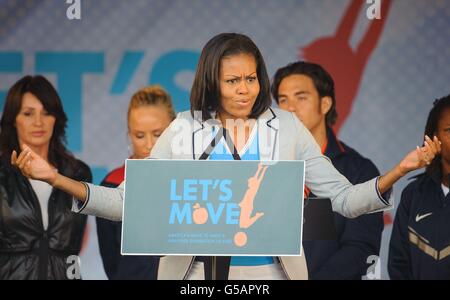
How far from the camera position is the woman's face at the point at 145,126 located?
4.66 meters

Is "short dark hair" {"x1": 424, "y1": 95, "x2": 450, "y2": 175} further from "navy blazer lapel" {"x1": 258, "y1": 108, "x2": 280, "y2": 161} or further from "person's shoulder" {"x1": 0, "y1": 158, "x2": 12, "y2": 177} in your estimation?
"person's shoulder" {"x1": 0, "y1": 158, "x2": 12, "y2": 177}

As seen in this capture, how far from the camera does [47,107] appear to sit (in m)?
4.74

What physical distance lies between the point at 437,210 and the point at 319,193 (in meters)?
0.78

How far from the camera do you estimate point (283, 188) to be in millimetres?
4297

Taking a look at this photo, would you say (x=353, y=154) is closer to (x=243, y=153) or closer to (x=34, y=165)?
(x=243, y=153)

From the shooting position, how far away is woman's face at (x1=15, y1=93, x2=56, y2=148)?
4703mm

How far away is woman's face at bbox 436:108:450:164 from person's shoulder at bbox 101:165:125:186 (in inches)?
71.4

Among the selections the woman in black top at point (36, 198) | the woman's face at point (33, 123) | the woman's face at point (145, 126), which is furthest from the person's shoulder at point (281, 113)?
the woman's face at point (33, 123)

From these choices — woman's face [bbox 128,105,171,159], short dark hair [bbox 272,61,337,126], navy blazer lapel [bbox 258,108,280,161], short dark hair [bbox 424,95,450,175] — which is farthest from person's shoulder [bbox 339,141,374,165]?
woman's face [bbox 128,105,171,159]

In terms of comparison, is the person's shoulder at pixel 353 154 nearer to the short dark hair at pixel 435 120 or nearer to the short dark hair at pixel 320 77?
the short dark hair at pixel 320 77

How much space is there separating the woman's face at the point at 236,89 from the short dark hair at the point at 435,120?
1.04m

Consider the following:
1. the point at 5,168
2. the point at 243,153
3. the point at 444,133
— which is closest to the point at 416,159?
the point at 444,133

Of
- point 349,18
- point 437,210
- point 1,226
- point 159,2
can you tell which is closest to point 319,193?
point 437,210

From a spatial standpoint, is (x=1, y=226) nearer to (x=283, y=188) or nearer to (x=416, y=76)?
(x=283, y=188)
